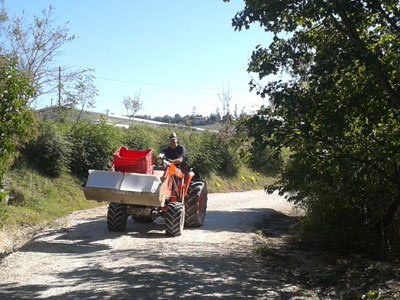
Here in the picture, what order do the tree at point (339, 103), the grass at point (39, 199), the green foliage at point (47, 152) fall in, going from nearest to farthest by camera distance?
1. the tree at point (339, 103)
2. the grass at point (39, 199)
3. the green foliage at point (47, 152)

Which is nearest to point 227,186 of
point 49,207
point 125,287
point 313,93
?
point 49,207

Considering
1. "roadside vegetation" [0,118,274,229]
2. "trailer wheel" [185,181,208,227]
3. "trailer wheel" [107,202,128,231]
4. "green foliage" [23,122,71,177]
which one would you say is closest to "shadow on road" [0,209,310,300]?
"trailer wheel" [107,202,128,231]

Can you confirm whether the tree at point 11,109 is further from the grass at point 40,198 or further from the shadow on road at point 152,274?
the grass at point 40,198

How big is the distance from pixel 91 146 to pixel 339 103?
12715 mm

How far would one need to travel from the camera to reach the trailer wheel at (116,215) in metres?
10.2

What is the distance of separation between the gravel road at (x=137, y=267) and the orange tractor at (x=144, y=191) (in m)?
0.40

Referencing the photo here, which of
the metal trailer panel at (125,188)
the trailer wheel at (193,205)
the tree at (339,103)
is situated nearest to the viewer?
the tree at (339,103)

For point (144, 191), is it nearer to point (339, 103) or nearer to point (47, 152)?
point (339, 103)

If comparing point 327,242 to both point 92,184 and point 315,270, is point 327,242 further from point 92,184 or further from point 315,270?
point 92,184

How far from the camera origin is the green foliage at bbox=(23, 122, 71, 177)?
16875 mm

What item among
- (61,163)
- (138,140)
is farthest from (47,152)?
(138,140)

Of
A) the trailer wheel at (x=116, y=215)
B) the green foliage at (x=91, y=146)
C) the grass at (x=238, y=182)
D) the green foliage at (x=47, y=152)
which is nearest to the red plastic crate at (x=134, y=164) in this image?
the trailer wheel at (x=116, y=215)

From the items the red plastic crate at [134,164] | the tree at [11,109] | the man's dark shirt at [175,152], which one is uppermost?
the tree at [11,109]

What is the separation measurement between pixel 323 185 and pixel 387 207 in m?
1.42
